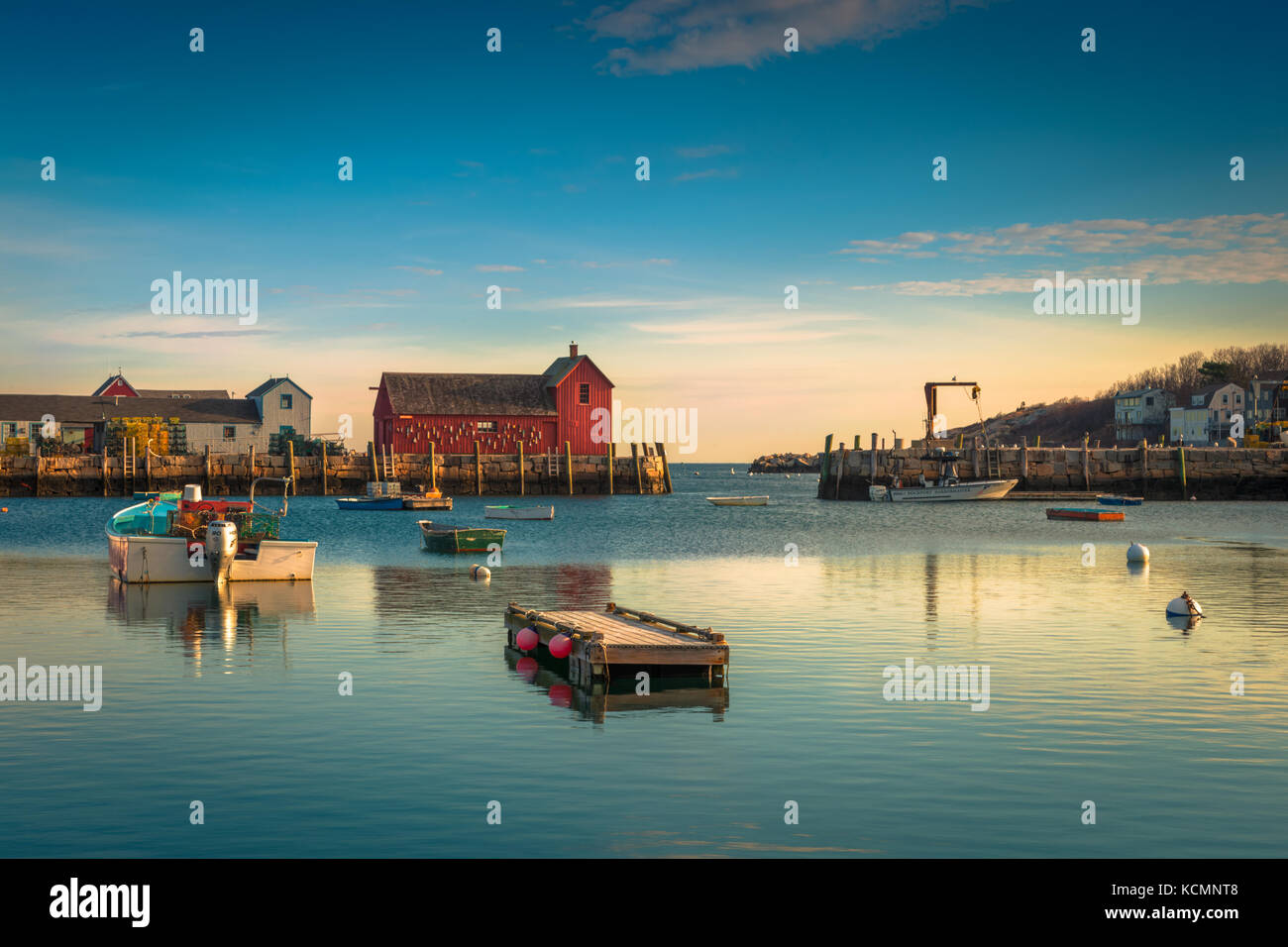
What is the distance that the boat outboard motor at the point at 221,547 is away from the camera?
30297 millimetres

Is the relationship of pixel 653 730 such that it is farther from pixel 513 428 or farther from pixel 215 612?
pixel 513 428

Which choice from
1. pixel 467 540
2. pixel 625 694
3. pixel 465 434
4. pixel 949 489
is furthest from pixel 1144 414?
pixel 625 694

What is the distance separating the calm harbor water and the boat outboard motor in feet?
4.08


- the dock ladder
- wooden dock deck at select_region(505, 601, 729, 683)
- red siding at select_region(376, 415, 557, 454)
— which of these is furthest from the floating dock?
the dock ladder

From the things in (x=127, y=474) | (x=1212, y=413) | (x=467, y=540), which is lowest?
(x=467, y=540)

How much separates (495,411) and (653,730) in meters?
84.6

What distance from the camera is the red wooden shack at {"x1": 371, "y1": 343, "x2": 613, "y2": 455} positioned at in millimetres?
97500

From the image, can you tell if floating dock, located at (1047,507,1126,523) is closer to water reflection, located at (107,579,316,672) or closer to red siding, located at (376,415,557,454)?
red siding, located at (376,415,557,454)

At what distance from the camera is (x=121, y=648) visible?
20.8 meters

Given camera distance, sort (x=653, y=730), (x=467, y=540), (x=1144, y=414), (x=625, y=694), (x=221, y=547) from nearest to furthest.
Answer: (x=653, y=730) → (x=625, y=694) → (x=221, y=547) → (x=467, y=540) → (x=1144, y=414)

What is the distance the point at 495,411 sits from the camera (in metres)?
98.1

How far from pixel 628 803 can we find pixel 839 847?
227 cm

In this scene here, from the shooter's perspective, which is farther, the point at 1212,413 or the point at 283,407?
the point at 1212,413
